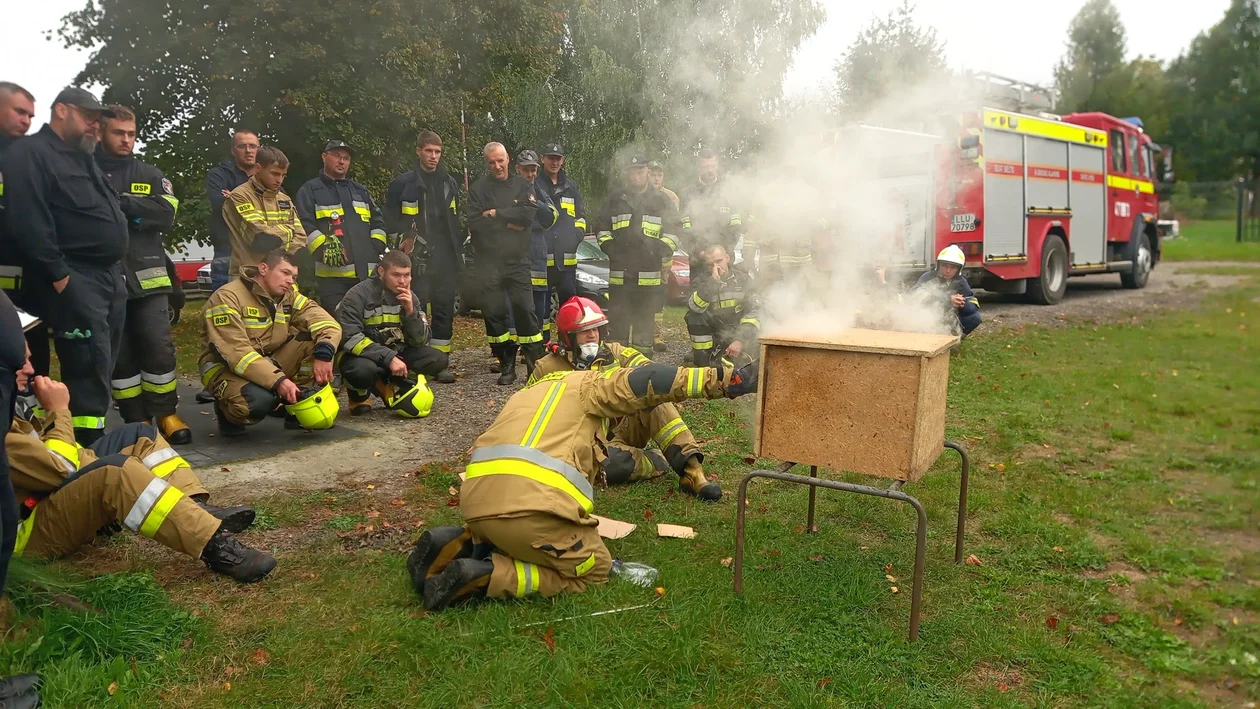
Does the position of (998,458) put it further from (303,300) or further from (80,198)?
(80,198)

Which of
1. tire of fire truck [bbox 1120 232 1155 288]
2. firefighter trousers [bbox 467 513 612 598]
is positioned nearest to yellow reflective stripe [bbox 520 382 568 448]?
firefighter trousers [bbox 467 513 612 598]

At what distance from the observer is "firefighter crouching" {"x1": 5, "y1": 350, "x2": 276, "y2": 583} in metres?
3.24

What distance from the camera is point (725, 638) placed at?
3.06 m

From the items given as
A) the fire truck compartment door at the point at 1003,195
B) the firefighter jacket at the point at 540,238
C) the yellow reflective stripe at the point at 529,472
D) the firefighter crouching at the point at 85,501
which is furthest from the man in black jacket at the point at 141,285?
the fire truck compartment door at the point at 1003,195

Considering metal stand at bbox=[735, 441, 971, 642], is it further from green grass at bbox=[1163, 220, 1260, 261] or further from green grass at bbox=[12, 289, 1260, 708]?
green grass at bbox=[1163, 220, 1260, 261]

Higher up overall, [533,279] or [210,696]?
[533,279]

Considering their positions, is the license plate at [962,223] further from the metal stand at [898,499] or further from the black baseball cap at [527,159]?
the metal stand at [898,499]

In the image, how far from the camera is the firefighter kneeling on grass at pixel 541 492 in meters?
3.18

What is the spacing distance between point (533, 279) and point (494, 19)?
21.2ft

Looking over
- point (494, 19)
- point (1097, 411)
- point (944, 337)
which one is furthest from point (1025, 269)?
point (944, 337)

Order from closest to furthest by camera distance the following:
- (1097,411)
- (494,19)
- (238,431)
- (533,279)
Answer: (238,431), (1097,411), (533,279), (494,19)

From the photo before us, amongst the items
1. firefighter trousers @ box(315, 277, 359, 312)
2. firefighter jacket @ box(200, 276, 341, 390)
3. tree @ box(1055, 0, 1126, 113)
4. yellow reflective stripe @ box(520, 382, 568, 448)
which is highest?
tree @ box(1055, 0, 1126, 113)

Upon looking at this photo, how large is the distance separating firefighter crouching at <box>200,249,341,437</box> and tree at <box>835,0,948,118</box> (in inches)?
191

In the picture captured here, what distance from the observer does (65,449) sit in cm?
338
